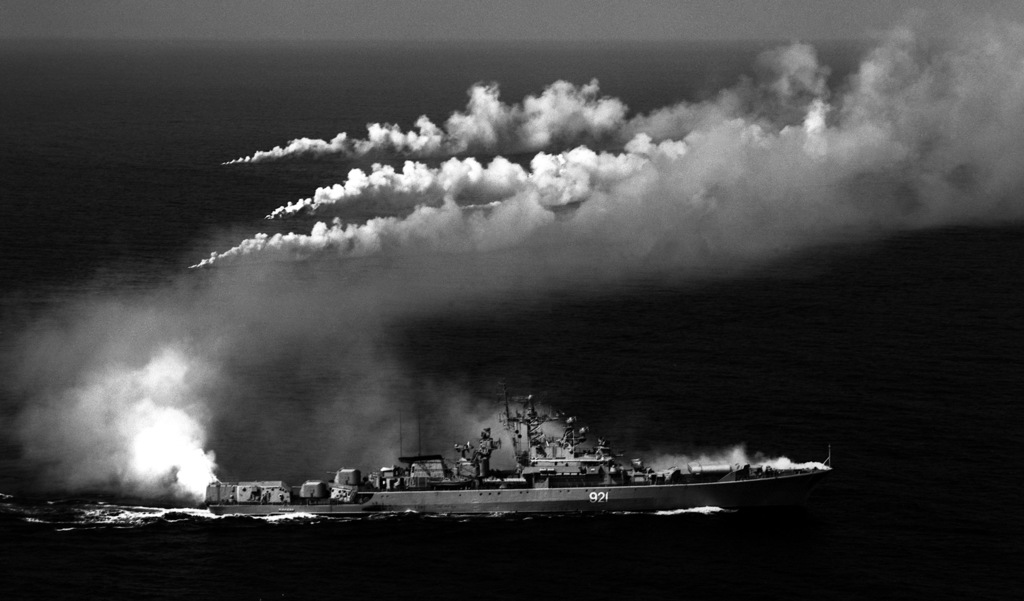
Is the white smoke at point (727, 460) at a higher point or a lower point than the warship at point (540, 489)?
higher

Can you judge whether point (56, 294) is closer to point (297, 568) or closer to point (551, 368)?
point (551, 368)

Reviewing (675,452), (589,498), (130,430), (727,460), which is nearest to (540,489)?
(589,498)

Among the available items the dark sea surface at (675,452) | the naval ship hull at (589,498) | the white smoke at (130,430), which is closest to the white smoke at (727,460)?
the dark sea surface at (675,452)

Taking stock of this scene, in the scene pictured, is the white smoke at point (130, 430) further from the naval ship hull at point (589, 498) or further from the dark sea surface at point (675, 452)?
the naval ship hull at point (589, 498)

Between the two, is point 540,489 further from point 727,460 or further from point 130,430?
point 130,430

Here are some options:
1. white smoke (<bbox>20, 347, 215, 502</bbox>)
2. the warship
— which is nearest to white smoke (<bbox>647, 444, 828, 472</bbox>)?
the warship

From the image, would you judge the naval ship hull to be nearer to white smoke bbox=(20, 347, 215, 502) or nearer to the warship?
the warship
